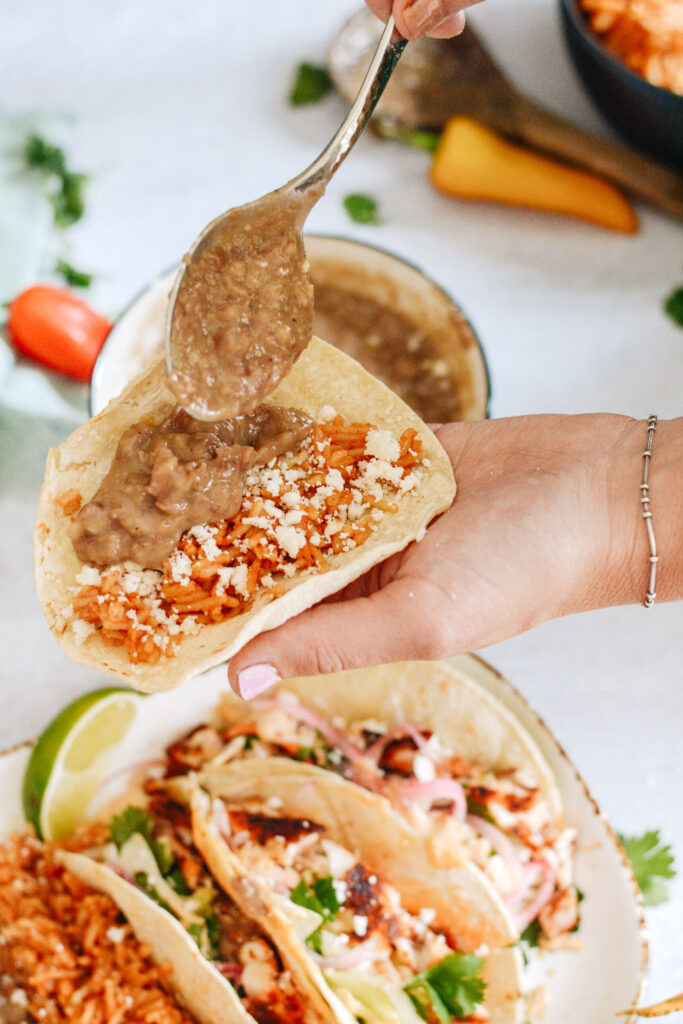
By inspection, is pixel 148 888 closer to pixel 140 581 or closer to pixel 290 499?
pixel 140 581

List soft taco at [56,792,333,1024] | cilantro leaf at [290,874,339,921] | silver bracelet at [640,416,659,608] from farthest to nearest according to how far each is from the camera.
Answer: cilantro leaf at [290,874,339,921] < soft taco at [56,792,333,1024] < silver bracelet at [640,416,659,608]

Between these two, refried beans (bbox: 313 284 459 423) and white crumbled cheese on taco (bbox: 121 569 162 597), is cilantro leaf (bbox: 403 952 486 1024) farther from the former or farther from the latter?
refried beans (bbox: 313 284 459 423)

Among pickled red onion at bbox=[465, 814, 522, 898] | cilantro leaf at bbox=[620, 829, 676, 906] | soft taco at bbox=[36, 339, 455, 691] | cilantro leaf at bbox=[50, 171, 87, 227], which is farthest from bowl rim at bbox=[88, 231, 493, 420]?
cilantro leaf at bbox=[620, 829, 676, 906]

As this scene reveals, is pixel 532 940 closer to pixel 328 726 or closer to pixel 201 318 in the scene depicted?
pixel 328 726

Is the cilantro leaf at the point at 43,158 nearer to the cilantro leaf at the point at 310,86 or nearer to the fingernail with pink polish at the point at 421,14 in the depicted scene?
the cilantro leaf at the point at 310,86

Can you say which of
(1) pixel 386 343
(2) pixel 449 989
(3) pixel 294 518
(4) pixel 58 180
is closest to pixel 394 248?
(1) pixel 386 343
